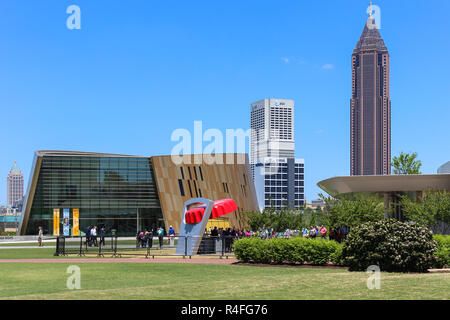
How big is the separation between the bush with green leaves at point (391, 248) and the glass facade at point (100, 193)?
203 feet

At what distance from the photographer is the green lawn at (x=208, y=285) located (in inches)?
506

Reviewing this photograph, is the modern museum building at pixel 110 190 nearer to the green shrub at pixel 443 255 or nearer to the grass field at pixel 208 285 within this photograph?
the grass field at pixel 208 285

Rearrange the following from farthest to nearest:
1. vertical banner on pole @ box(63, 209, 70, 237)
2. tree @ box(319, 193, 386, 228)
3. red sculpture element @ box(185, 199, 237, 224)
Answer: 1. vertical banner on pole @ box(63, 209, 70, 237)
2. tree @ box(319, 193, 386, 228)
3. red sculpture element @ box(185, 199, 237, 224)

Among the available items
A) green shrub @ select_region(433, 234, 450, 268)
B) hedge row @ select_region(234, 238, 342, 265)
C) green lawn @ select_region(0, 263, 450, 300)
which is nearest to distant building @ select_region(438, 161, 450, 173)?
hedge row @ select_region(234, 238, 342, 265)

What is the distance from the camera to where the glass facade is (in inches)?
3071

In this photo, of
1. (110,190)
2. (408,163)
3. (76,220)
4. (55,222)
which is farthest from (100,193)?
(408,163)

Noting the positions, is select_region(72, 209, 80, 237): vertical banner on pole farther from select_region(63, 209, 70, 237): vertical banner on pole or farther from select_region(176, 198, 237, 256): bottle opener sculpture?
select_region(176, 198, 237, 256): bottle opener sculpture

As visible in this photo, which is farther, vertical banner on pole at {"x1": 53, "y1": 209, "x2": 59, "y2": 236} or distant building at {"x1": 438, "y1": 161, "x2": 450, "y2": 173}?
distant building at {"x1": 438, "y1": 161, "x2": 450, "y2": 173}

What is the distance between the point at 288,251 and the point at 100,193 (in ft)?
194

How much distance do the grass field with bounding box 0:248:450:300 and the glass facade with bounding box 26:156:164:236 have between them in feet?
189

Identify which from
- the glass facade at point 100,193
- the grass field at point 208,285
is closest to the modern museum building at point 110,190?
the glass facade at point 100,193

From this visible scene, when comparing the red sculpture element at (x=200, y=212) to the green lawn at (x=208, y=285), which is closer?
the green lawn at (x=208, y=285)


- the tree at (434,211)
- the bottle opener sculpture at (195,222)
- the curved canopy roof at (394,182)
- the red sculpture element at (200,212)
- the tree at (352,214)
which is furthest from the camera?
the curved canopy roof at (394,182)

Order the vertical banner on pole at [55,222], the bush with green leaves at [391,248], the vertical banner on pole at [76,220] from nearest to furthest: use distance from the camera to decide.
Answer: the bush with green leaves at [391,248] → the vertical banner on pole at [55,222] → the vertical banner on pole at [76,220]
